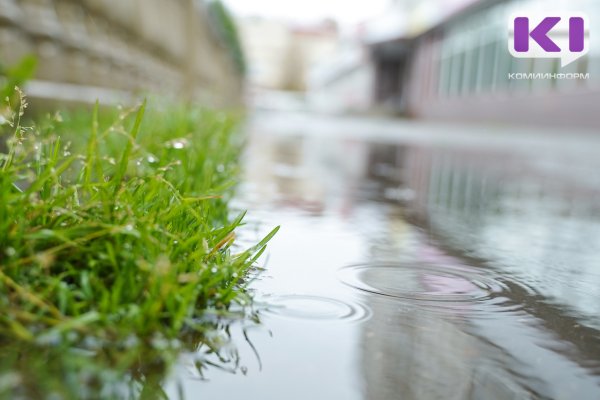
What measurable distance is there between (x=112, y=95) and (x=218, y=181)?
292 cm

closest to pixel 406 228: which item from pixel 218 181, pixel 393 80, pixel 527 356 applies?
pixel 218 181

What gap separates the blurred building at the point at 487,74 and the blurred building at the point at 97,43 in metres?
9.66

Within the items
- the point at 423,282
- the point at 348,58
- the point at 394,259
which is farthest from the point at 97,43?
the point at 348,58

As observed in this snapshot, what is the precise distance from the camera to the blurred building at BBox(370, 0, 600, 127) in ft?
48.8

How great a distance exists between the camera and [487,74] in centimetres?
2097

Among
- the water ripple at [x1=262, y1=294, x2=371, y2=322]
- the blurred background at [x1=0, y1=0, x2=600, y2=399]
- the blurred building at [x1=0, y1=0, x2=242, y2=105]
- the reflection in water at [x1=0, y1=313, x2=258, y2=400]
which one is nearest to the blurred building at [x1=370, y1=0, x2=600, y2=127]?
the blurred building at [x1=0, y1=0, x2=242, y2=105]

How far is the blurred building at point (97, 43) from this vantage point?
2.97 m

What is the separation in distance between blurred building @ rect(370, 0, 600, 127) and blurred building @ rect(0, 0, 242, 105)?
Answer: 966 cm

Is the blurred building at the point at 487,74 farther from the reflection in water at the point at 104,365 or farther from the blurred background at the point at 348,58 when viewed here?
the reflection in water at the point at 104,365

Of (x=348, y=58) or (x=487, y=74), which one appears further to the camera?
(x=348, y=58)

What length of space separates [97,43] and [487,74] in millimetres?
18205

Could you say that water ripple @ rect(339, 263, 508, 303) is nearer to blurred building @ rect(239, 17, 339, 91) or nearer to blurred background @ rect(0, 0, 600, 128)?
blurred background @ rect(0, 0, 600, 128)

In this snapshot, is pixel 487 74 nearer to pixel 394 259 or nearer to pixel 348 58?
pixel 394 259

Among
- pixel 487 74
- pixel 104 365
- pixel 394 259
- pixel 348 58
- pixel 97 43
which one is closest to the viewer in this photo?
pixel 104 365
